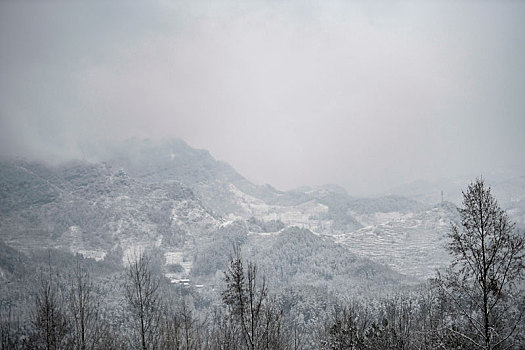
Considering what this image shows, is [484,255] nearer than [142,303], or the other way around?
[484,255]

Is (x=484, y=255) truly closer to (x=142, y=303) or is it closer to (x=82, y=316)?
(x=142, y=303)

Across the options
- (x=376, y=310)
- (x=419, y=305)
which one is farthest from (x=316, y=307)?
(x=419, y=305)

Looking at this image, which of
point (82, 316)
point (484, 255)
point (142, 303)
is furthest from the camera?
point (142, 303)

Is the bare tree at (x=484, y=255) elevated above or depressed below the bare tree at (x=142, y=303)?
above

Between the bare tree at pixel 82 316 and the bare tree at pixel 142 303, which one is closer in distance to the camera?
the bare tree at pixel 142 303

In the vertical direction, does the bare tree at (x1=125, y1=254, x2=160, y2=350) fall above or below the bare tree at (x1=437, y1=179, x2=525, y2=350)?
below

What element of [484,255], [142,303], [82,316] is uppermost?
[484,255]

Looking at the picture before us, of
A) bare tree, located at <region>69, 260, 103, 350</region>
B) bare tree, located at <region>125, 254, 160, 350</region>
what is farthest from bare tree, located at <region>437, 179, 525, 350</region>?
bare tree, located at <region>69, 260, 103, 350</region>

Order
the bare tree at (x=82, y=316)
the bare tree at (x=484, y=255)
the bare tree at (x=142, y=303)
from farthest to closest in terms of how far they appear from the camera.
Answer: the bare tree at (x=82, y=316), the bare tree at (x=142, y=303), the bare tree at (x=484, y=255)

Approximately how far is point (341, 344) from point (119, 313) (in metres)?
122

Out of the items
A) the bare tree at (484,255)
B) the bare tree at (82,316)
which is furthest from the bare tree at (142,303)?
the bare tree at (484,255)

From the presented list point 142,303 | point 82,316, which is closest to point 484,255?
point 142,303

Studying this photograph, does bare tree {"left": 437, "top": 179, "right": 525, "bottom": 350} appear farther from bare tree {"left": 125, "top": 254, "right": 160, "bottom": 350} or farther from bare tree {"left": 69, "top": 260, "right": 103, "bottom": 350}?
bare tree {"left": 69, "top": 260, "right": 103, "bottom": 350}

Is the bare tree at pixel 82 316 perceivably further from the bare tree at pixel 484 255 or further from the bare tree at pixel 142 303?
the bare tree at pixel 484 255
